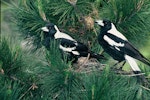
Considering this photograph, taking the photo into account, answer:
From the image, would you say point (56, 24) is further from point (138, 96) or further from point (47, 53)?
point (138, 96)


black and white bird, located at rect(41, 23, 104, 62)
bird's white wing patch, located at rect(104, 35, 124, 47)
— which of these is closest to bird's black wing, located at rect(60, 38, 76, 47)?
black and white bird, located at rect(41, 23, 104, 62)

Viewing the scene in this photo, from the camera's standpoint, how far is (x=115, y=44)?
4.75 meters

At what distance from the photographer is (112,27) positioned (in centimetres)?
469

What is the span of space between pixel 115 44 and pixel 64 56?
775 millimetres

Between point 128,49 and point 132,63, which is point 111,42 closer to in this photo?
point 128,49

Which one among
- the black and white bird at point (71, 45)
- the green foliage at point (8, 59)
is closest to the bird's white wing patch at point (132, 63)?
the black and white bird at point (71, 45)

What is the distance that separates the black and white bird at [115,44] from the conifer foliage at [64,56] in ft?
0.33

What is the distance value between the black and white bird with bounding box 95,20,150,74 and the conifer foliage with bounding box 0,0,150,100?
0.10m

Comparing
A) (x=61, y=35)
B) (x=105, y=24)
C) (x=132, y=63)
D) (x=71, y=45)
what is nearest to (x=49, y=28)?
(x=61, y=35)

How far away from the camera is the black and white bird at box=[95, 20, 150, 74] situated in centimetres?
462

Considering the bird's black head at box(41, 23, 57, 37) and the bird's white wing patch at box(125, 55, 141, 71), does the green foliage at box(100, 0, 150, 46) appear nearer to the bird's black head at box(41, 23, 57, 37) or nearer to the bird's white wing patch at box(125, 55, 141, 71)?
the bird's white wing patch at box(125, 55, 141, 71)

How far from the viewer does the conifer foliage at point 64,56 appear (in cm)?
392

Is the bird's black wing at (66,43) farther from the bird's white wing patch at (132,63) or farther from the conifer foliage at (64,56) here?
the bird's white wing patch at (132,63)

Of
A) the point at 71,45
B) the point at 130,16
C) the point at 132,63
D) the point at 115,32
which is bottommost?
the point at 132,63
